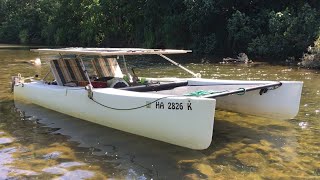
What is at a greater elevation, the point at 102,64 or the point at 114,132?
the point at 102,64

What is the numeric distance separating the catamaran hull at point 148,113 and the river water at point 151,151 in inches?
9.7

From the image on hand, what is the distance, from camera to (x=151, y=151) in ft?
22.1

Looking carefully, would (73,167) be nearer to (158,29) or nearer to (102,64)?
(102,64)

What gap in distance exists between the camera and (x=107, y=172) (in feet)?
19.2

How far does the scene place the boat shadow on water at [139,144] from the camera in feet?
19.7

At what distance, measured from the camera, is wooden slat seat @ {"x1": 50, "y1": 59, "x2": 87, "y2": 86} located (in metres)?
9.75

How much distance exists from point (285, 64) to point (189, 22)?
9.77 m

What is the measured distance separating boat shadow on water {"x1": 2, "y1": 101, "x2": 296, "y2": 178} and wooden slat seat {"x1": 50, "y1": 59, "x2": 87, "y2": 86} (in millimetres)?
891

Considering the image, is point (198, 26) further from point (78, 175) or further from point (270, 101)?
point (78, 175)

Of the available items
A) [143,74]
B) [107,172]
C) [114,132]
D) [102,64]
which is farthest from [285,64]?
[107,172]

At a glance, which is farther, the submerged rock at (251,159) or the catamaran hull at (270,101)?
the catamaran hull at (270,101)

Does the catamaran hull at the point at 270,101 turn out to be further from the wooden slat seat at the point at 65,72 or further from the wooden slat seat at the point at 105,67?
the wooden slat seat at the point at 65,72

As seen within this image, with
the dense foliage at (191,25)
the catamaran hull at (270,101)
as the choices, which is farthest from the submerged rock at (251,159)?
the dense foliage at (191,25)

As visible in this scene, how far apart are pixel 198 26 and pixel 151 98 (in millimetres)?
22634
